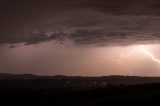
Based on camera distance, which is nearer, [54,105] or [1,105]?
[54,105]

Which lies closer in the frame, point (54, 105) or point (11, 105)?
point (54, 105)

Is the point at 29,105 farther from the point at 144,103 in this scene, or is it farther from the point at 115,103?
the point at 144,103

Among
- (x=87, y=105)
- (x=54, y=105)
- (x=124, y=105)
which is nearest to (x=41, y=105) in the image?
(x=54, y=105)

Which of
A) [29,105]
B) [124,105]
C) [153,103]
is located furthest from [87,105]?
[29,105]

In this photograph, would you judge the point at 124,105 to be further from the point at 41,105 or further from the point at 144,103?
the point at 41,105

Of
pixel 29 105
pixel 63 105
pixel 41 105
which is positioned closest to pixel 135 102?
pixel 63 105

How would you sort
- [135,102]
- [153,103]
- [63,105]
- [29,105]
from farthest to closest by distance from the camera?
[29,105], [63,105], [135,102], [153,103]

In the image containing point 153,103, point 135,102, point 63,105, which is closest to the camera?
point 153,103

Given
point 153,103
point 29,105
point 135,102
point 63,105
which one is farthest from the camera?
point 29,105
